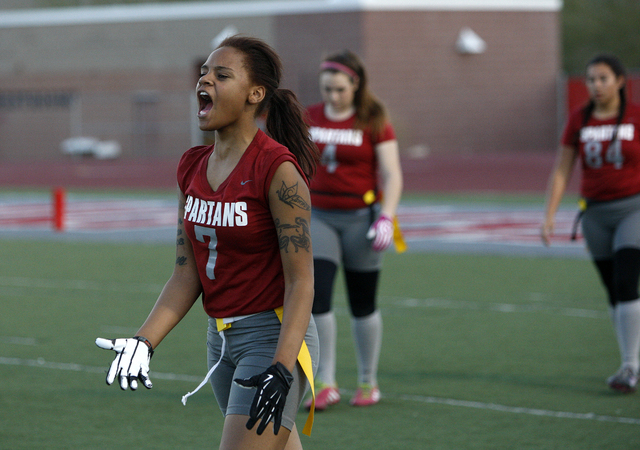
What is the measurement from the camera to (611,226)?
261 inches

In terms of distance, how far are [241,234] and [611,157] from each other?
12.9ft

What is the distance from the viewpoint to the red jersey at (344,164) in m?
6.29

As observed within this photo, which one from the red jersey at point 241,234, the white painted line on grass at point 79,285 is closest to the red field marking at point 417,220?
the white painted line on grass at point 79,285

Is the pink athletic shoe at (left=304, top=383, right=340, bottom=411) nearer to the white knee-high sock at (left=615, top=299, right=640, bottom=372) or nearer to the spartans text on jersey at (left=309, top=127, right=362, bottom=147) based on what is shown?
the spartans text on jersey at (left=309, top=127, right=362, bottom=147)

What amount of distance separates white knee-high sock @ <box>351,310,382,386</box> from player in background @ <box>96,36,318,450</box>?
2780 mm

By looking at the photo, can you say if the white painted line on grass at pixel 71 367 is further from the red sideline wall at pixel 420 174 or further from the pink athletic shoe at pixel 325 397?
the red sideline wall at pixel 420 174

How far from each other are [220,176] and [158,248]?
12.1 metres

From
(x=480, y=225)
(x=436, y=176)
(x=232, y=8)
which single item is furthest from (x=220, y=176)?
(x=232, y=8)

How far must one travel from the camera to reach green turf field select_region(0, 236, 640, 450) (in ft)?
18.4

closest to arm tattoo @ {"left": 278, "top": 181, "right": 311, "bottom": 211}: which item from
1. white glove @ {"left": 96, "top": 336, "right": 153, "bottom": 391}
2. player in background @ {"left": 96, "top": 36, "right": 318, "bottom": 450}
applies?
player in background @ {"left": 96, "top": 36, "right": 318, "bottom": 450}

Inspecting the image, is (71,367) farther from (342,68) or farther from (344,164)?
(342,68)

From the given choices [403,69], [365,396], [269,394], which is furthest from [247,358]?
[403,69]

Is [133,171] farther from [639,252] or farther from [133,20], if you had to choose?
[639,252]

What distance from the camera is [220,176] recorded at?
3.49m
